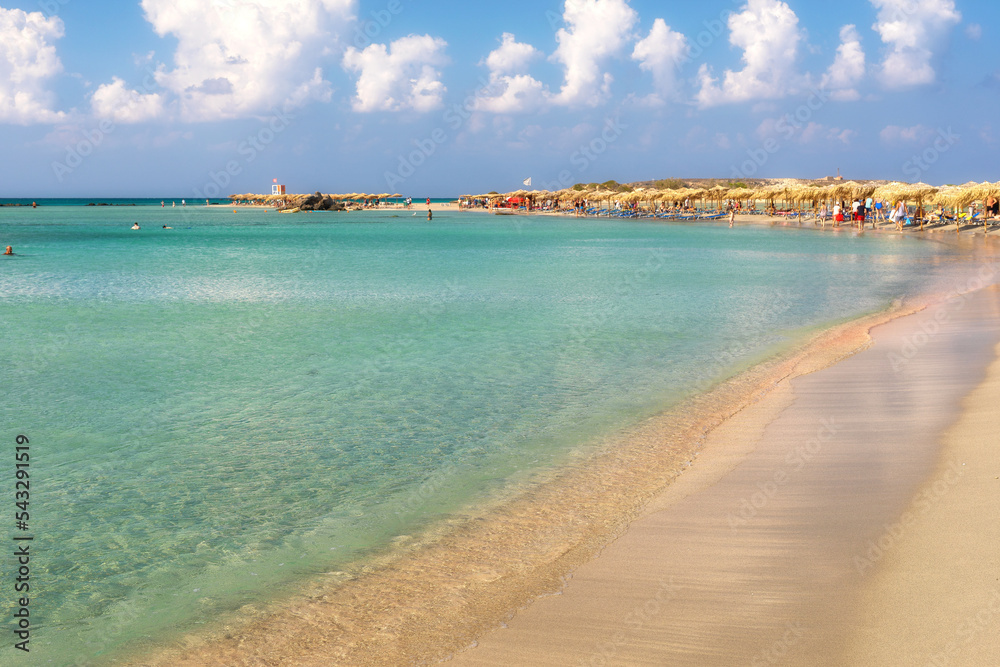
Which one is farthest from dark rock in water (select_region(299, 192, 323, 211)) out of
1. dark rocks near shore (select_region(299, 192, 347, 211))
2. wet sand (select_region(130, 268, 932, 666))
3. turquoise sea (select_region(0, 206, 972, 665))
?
wet sand (select_region(130, 268, 932, 666))

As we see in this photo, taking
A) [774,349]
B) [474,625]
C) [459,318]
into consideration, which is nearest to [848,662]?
[474,625]

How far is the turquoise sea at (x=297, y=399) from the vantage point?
161 inches

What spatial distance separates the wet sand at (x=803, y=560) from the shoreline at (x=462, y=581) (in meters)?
0.14

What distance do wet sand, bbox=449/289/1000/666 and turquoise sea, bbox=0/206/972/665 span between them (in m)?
1.34

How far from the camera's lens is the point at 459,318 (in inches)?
508

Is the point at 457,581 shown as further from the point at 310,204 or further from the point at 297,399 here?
the point at 310,204

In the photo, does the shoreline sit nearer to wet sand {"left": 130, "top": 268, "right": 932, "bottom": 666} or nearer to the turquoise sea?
wet sand {"left": 130, "top": 268, "right": 932, "bottom": 666}

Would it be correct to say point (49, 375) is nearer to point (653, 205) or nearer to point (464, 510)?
point (464, 510)

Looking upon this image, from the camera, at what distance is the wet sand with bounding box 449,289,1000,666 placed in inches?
116

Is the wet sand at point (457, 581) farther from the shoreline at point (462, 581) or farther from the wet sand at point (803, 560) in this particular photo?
the wet sand at point (803, 560)

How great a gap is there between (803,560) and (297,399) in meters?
5.35

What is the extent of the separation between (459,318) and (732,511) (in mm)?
8851

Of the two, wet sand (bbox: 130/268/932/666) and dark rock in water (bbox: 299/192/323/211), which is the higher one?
dark rock in water (bbox: 299/192/323/211)

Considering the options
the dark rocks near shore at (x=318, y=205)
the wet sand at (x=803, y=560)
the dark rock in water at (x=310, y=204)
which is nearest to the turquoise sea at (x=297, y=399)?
the wet sand at (x=803, y=560)
